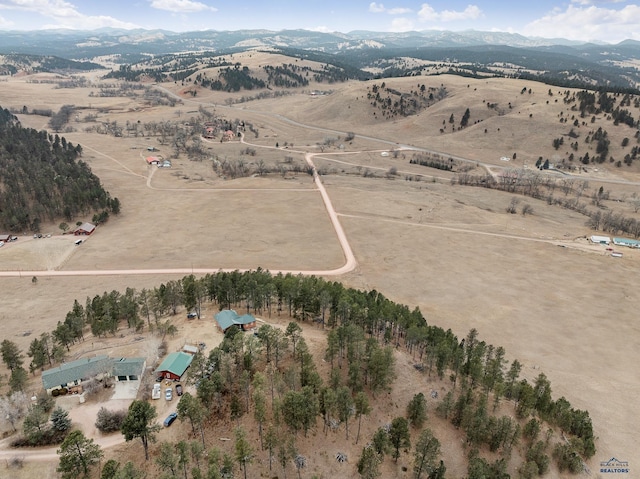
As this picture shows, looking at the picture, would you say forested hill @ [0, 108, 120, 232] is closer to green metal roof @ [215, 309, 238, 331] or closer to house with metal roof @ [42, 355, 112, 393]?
green metal roof @ [215, 309, 238, 331]

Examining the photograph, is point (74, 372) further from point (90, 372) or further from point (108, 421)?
point (108, 421)

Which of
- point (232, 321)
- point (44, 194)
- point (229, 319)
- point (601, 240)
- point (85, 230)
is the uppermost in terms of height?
point (232, 321)

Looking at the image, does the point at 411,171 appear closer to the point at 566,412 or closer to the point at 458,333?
the point at 458,333

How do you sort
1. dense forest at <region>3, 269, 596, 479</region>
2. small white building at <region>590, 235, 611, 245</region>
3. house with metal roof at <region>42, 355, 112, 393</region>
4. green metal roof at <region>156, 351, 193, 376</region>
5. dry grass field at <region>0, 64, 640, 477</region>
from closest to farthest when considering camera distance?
dense forest at <region>3, 269, 596, 479</region> < house with metal roof at <region>42, 355, 112, 393</region> < green metal roof at <region>156, 351, 193, 376</region> < dry grass field at <region>0, 64, 640, 477</region> < small white building at <region>590, 235, 611, 245</region>

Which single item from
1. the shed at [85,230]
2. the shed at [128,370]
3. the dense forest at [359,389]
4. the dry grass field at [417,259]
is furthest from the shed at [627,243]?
the shed at [85,230]

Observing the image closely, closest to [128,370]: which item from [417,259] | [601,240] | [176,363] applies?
[176,363]

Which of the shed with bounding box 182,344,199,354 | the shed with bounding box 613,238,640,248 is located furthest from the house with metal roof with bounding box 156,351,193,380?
the shed with bounding box 613,238,640,248

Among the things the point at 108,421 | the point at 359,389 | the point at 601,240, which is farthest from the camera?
the point at 601,240
